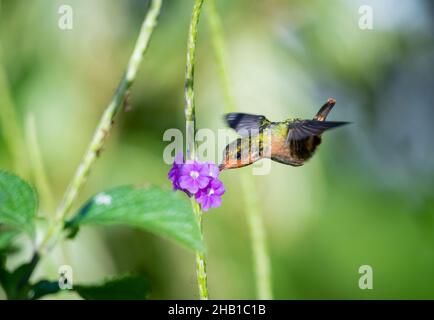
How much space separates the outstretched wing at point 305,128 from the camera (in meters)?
0.79

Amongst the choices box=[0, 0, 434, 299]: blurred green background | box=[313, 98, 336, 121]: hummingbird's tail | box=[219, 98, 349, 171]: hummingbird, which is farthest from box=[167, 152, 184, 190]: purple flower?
box=[0, 0, 434, 299]: blurred green background

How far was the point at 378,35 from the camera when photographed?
10.5ft

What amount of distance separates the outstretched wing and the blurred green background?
6.41ft

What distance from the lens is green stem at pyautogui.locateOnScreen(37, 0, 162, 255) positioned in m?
0.47

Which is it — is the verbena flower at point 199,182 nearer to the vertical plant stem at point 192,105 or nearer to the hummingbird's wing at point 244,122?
the vertical plant stem at point 192,105

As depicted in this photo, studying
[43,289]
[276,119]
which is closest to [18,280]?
[43,289]

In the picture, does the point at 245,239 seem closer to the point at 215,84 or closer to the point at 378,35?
the point at 215,84

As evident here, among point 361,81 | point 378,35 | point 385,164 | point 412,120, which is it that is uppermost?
point 378,35

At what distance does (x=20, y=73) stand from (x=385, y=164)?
165 centimetres

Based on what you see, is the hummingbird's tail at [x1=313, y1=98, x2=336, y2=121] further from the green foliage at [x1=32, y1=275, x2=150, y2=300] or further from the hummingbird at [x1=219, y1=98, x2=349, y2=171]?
the green foliage at [x1=32, y1=275, x2=150, y2=300]

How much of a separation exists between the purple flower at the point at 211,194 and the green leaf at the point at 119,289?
0.30 ft

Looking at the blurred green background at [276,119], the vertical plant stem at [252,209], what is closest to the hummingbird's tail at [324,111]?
the vertical plant stem at [252,209]

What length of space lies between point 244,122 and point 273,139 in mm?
49
